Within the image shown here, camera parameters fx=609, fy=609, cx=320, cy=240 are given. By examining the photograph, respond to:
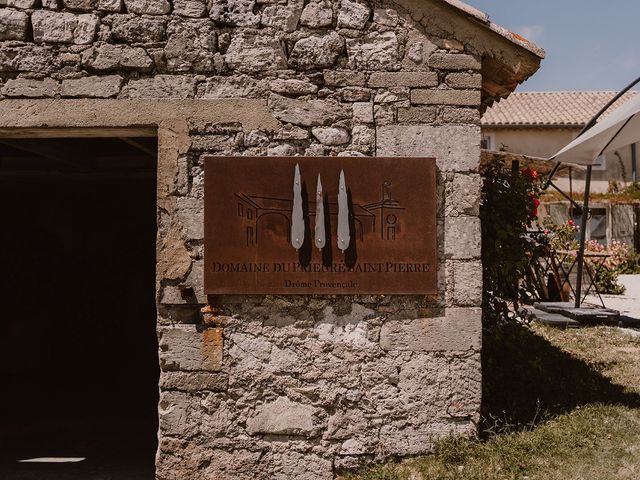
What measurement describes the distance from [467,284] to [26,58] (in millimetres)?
3070

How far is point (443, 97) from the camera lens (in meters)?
3.82

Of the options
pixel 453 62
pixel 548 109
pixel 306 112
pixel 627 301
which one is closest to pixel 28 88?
pixel 306 112

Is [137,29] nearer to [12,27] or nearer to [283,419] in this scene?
[12,27]

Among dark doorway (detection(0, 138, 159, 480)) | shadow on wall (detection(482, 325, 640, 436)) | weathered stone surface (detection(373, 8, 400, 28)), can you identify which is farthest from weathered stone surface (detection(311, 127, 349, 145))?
dark doorway (detection(0, 138, 159, 480))

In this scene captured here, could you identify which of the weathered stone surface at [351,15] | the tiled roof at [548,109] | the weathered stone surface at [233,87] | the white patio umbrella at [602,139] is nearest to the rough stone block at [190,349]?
the weathered stone surface at [233,87]

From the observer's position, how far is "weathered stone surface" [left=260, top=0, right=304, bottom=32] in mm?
3816

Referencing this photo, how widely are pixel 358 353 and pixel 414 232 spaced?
0.83 metres

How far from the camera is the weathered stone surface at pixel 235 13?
3.80 m

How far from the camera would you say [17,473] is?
4.32 m

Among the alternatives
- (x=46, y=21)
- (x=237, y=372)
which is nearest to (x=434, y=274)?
(x=237, y=372)

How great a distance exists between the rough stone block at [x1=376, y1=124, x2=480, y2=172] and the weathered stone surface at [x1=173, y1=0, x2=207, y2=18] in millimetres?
1330

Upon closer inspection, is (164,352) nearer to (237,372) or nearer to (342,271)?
→ (237,372)

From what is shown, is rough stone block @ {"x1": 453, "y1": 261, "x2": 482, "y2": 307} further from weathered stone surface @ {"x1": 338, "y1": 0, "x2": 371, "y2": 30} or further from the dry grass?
weathered stone surface @ {"x1": 338, "y1": 0, "x2": 371, "y2": 30}

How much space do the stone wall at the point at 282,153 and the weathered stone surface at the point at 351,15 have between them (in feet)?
0.05
